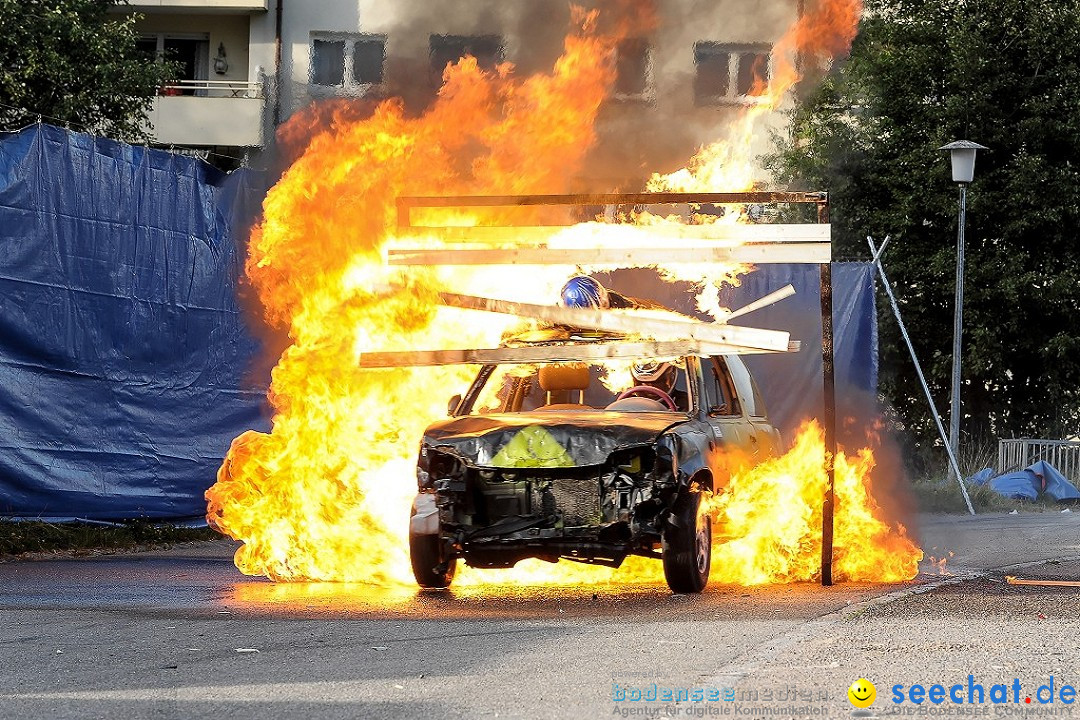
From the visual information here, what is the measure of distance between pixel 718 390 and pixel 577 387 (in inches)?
38.4

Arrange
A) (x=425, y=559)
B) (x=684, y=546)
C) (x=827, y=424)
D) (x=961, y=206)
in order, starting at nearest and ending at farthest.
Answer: (x=684, y=546)
(x=425, y=559)
(x=827, y=424)
(x=961, y=206)

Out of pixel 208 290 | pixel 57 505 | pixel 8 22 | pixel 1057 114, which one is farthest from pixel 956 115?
pixel 57 505

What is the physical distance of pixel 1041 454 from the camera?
30.8 m

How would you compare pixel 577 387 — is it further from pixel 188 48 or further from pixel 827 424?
pixel 188 48

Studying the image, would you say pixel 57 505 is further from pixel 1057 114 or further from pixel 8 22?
pixel 1057 114

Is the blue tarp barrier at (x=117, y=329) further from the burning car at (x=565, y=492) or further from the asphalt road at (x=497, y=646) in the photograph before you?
the burning car at (x=565, y=492)

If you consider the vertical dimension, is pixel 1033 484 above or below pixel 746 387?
below

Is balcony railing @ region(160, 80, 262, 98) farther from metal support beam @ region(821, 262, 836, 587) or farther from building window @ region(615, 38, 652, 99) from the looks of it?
metal support beam @ region(821, 262, 836, 587)

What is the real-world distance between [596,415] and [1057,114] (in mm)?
23230

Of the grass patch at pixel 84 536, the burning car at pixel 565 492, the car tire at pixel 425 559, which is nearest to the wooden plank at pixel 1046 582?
the burning car at pixel 565 492

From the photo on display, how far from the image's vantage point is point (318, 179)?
13.8m

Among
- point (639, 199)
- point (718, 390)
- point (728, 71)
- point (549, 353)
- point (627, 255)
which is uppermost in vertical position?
point (728, 71)

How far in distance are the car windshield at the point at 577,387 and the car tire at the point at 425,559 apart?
1.33m

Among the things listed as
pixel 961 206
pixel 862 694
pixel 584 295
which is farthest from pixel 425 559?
pixel 961 206
